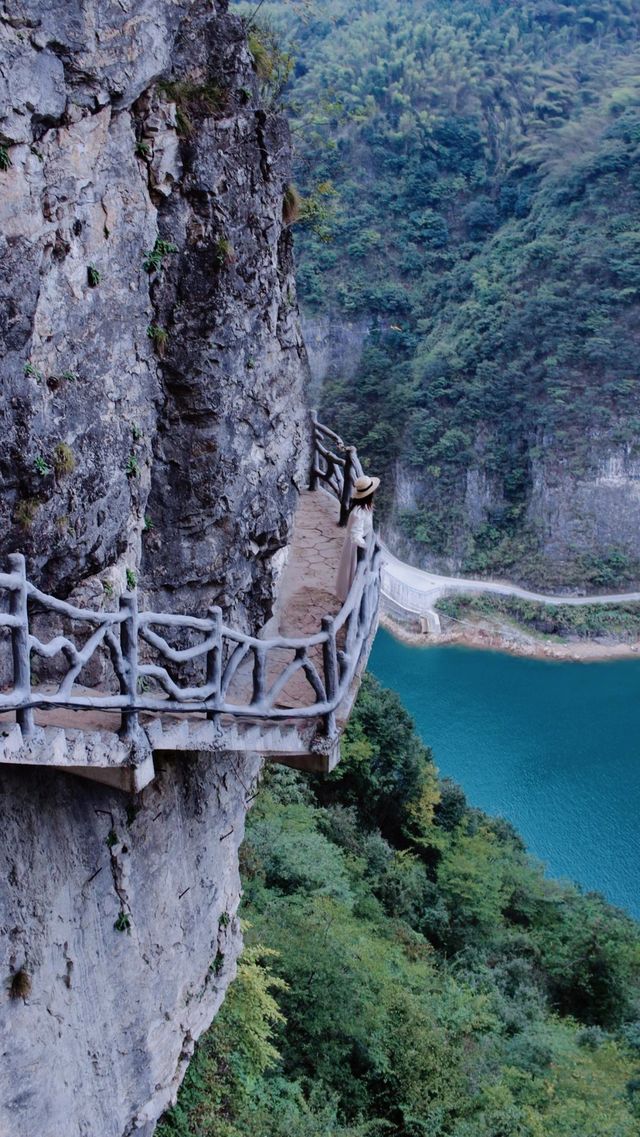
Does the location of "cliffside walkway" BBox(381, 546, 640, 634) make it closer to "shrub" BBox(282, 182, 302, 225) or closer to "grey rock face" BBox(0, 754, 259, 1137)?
"shrub" BBox(282, 182, 302, 225)

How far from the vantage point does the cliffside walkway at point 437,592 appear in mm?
46781

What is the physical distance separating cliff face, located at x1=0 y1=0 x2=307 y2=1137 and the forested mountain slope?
35344mm

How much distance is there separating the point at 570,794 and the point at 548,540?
2030 centimetres

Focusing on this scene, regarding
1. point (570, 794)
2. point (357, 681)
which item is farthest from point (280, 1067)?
point (570, 794)

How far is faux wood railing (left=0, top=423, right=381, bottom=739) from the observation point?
4.21 meters

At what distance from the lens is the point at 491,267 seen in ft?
184

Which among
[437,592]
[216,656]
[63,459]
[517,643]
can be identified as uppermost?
[63,459]

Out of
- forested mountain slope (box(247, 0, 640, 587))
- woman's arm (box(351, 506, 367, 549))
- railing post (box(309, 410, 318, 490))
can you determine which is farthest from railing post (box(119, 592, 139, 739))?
forested mountain slope (box(247, 0, 640, 587))

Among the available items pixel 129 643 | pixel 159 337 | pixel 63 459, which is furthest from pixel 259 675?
pixel 159 337

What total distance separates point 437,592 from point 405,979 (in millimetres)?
33628

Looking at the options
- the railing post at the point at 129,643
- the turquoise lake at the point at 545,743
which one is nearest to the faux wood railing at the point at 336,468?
the railing post at the point at 129,643

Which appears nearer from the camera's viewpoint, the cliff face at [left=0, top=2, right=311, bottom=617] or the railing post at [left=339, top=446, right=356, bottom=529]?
the cliff face at [left=0, top=2, right=311, bottom=617]

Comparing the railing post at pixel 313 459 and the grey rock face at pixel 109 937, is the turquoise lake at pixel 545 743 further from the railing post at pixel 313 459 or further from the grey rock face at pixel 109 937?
the grey rock face at pixel 109 937

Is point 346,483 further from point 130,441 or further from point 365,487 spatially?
point 130,441
